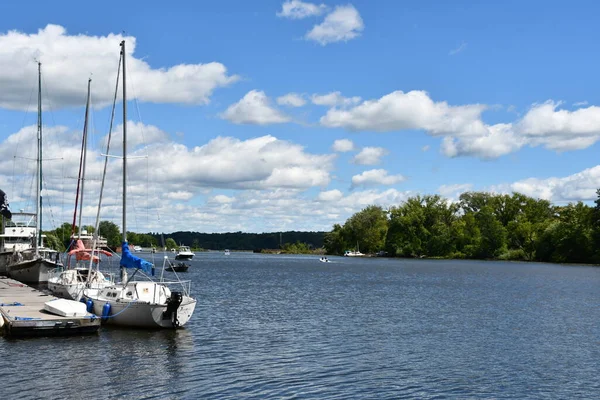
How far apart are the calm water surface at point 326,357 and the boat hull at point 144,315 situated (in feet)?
1.99

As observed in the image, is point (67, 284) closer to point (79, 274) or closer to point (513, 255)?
point (79, 274)

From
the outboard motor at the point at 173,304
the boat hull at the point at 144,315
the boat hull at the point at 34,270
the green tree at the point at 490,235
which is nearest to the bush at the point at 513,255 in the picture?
the green tree at the point at 490,235

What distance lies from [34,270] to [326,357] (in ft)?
164

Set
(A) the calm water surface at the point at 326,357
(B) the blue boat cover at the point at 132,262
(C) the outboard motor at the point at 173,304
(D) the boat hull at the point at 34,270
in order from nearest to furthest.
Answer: (A) the calm water surface at the point at 326,357
(C) the outboard motor at the point at 173,304
(B) the blue boat cover at the point at 132,262
(D) the boat hull at the point at 34,270

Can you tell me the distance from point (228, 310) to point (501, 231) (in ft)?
477

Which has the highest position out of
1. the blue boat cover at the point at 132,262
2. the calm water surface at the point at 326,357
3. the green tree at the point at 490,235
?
the green tree at the point at 490,235

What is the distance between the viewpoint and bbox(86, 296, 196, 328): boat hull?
122 ft

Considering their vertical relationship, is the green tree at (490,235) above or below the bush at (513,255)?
above

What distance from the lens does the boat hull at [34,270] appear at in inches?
2810

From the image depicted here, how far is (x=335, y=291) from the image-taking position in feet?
241

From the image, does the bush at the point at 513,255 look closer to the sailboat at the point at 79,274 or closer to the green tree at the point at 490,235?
the green tree at the point at 490,235

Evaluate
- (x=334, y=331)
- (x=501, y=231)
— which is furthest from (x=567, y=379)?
(x=501, y=231)

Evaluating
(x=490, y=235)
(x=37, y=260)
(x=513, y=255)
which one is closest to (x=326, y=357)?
(x=37, y=260)

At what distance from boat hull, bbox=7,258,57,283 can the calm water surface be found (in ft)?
84.2
